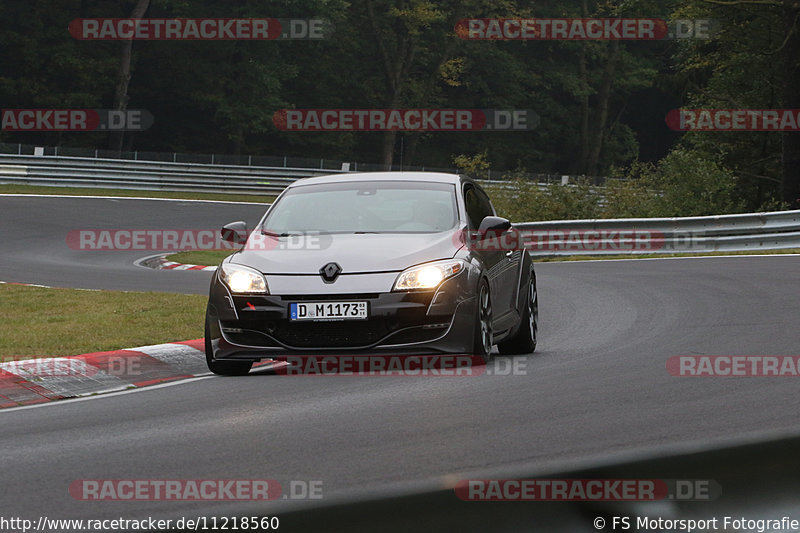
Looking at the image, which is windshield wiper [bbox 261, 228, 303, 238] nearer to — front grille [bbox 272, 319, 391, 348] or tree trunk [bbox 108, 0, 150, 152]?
front grille [bbox 272, 319, 391, 348]

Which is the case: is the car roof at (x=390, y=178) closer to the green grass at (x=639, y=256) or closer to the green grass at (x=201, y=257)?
the green grass at (x=639, y=256)

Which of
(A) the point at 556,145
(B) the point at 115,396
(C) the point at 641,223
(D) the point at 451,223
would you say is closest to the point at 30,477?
(B) the point at 115,396

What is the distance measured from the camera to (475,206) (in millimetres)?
10617

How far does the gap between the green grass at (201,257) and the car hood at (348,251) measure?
14.6 meters

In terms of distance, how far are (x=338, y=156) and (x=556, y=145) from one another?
1661 centimetres

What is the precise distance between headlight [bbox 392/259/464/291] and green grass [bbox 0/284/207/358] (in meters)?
2.74

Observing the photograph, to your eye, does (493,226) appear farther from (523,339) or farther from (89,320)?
(89,320)

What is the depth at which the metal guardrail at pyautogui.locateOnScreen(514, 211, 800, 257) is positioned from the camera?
22.2m

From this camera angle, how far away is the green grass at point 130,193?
141 ft

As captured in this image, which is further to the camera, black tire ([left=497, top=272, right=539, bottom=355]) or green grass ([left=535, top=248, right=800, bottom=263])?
green grass ([left=535, top=248, right=800, bottom=263])

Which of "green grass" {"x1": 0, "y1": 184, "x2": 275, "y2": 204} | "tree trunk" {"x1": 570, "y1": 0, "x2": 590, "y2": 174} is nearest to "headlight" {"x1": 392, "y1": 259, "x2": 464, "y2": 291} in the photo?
"green grass" {"x1": 0, "y1": 184, "x2": 275, "y2": 204}

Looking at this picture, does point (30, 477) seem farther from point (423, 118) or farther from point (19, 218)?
point (423, 118)

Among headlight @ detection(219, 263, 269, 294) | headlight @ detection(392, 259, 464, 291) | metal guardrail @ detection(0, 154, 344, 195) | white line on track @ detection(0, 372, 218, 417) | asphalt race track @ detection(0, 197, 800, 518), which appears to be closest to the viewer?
asphalt race track @ detection(0, 197, 800, 518)

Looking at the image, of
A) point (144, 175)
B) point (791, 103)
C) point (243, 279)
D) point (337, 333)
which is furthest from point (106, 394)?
point (144, 175)
